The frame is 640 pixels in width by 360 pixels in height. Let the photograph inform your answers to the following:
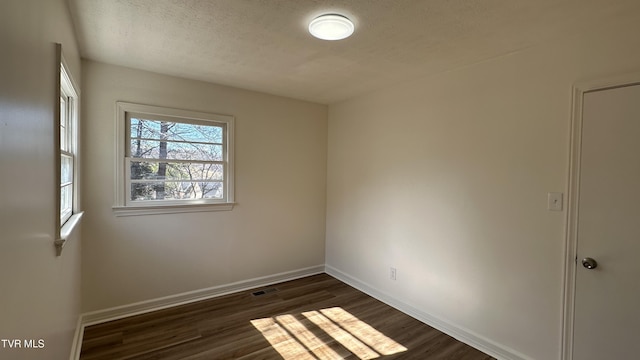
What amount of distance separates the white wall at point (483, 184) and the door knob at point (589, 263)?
0.16m

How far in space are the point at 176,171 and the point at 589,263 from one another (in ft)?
12.1

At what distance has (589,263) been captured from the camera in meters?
1.93

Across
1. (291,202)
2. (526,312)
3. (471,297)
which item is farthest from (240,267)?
(526,312)

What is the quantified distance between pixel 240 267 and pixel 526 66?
139 inches

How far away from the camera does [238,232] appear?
139 inches

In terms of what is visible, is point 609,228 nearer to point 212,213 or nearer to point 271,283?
point 271,283

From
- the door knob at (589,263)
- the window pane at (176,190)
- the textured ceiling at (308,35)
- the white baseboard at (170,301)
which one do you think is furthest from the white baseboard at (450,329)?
the textured ceiling at (308,35)

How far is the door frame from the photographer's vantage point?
1981 millimetres

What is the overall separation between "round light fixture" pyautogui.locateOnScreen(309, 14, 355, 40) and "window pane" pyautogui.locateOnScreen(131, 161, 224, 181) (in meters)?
2.06

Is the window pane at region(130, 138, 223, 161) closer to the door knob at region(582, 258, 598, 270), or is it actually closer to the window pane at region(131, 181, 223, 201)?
the window pane at region(131, 181, 223, 201)

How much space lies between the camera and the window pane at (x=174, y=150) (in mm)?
2955

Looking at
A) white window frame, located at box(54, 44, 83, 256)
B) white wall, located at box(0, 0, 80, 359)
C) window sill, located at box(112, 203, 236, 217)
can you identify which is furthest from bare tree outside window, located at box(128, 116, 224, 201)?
white wall, located at box(0, 0, 80, 359)

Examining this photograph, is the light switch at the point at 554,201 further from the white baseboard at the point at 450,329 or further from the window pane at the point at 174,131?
the window pane at the point at 174,131

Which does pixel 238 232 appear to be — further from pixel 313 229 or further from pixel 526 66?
pixel 526 66
